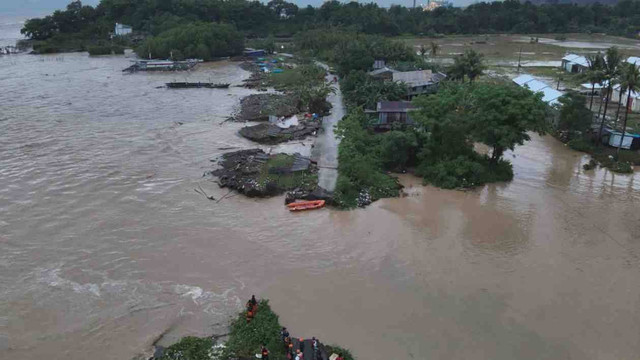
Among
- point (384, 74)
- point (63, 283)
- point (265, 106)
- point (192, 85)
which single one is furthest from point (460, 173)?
point (192, 85)

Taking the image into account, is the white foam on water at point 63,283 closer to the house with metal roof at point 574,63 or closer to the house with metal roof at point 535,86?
the house with metal roof at point 535,86

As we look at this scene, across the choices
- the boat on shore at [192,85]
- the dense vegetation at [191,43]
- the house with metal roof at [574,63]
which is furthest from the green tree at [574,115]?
the dense vegetation at [191,43]

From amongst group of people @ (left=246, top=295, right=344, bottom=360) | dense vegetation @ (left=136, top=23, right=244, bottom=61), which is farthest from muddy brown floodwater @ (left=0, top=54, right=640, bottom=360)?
dense vegetation @ (left=136, top=23, right=244, bottom=61)

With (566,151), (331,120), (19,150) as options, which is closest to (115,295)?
(19,150)

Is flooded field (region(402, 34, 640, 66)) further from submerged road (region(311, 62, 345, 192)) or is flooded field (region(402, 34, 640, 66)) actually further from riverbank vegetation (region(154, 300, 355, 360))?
riverbank vegetation (region(154, 300, 355, 360))

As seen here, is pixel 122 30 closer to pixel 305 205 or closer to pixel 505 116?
pixel 305 205

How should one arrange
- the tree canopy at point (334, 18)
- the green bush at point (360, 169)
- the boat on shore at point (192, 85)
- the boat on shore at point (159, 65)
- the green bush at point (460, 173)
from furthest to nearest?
1. the tree canopy at point (334, 18)
2. the boat on shore at point (159, 65)
3. the boat on shore at point (192, 85)
4. the green bush at point (460, 173)
5. the green bush at point (360, 169)
